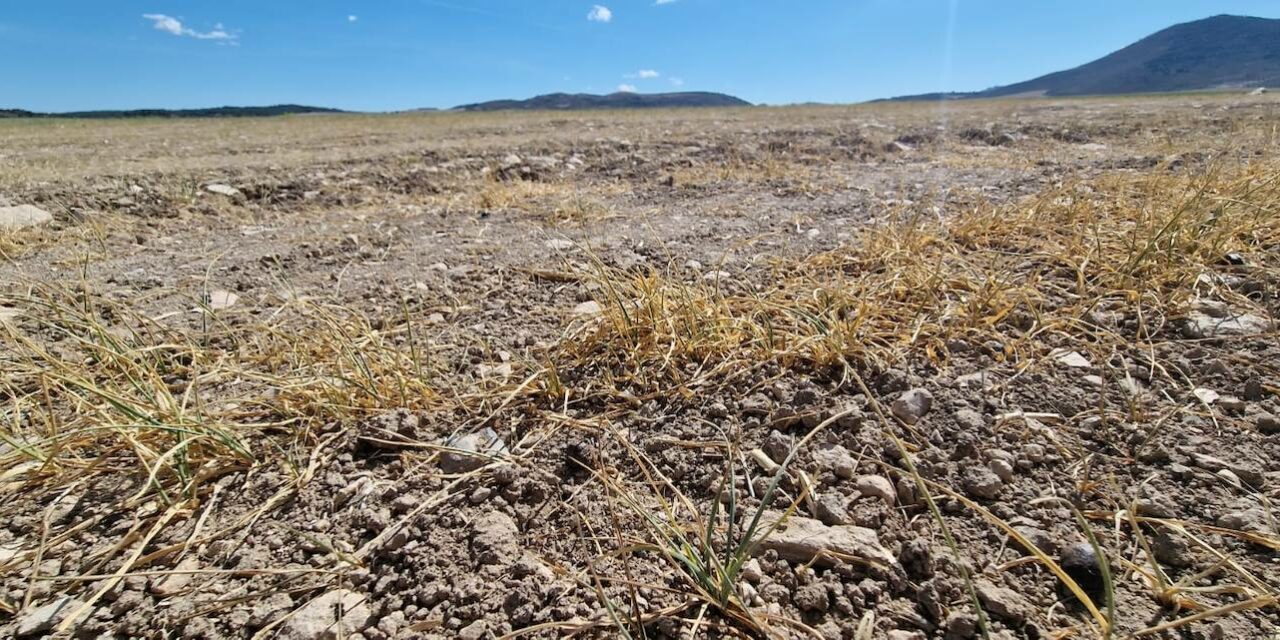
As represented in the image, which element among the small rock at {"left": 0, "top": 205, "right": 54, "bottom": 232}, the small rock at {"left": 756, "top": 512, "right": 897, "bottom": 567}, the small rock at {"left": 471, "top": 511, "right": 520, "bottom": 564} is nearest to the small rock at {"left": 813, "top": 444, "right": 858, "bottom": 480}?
the small rock at {"left": 756, "top": 512, "right": 897, "bottom": 567}

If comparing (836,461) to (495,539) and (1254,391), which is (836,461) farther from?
(1254,391)

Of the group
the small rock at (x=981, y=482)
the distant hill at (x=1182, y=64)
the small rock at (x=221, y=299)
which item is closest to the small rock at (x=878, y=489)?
the small rock at (x=981, y=482)

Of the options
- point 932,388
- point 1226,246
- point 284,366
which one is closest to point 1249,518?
point 932,388

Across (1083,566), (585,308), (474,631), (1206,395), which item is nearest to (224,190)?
(585,308)

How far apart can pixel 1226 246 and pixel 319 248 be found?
3385 mm

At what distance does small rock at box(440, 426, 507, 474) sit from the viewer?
3.80 ft

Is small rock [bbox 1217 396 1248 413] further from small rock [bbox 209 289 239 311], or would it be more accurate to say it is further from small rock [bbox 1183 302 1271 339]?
small rock [bbox 209 289 239 311]

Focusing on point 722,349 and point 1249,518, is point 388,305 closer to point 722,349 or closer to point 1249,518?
point 722,349

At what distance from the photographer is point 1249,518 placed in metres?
0.89

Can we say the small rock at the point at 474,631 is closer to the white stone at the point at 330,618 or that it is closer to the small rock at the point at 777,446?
the white stone at the point at 330,618

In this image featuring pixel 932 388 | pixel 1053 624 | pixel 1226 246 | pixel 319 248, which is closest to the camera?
pixel 1053 624

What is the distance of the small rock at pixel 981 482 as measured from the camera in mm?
1001

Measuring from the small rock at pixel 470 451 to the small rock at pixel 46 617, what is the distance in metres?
0.55

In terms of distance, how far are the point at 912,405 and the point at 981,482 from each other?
0.79 ft
